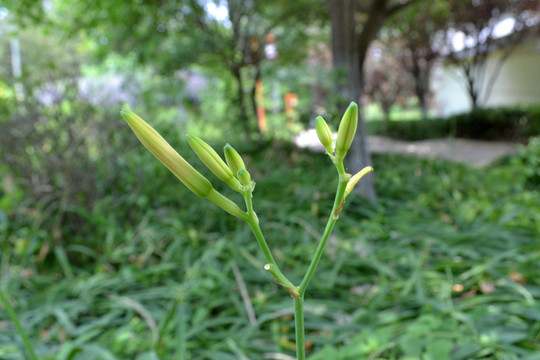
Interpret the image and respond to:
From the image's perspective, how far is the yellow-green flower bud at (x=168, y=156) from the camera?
48 cm

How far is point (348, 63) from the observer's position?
4.06 m

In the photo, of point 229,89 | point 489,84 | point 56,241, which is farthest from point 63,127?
point 489,84

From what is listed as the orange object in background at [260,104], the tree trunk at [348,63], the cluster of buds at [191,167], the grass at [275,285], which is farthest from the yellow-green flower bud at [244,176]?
the orange object in background at [260,104]

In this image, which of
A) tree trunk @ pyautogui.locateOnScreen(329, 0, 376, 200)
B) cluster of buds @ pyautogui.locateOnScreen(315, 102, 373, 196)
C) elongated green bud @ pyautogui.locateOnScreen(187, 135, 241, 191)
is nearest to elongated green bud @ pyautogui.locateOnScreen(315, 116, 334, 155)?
cluster of buds @ pyautogui.locateOnScreen(315, 102, 373, 196)

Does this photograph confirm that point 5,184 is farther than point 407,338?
Yes

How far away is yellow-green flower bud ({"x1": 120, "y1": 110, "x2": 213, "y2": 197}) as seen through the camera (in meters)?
0.48

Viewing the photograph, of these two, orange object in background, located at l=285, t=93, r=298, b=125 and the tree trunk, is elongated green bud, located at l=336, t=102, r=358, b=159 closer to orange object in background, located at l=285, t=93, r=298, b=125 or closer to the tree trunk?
the tree trunk

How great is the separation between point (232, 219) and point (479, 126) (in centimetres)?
1146

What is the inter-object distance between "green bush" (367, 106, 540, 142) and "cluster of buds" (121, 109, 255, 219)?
1048 centimetres

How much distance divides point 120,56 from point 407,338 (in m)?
5.24

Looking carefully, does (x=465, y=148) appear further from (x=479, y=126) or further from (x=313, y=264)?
(x=313, y=264)

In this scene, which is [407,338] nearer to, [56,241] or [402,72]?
[56,241]

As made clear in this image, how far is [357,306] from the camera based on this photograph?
81.9 inches

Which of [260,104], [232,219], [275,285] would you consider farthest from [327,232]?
[260,104]
